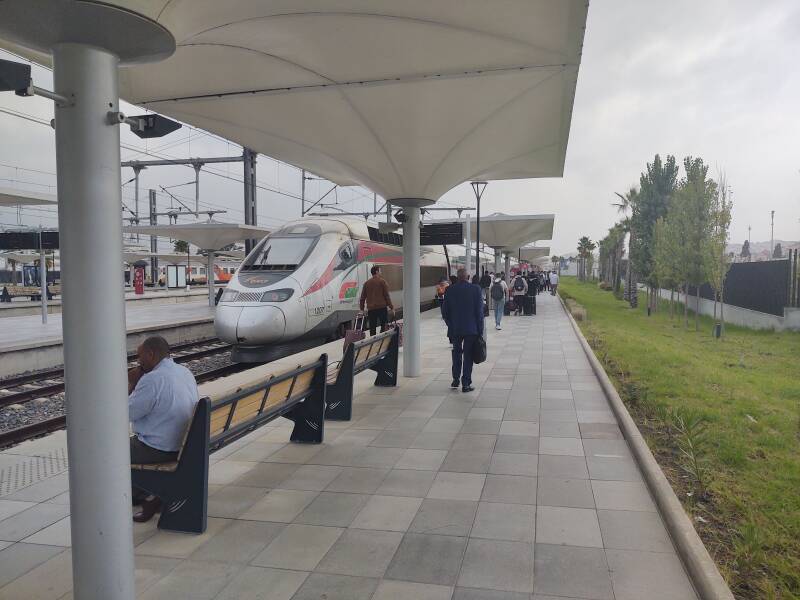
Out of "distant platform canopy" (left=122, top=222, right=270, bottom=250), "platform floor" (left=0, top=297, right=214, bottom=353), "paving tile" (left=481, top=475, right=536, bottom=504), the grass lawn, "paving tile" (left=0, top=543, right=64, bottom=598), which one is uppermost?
"distant platform canopy" (left=122, top=222, right=270, bottom=250)

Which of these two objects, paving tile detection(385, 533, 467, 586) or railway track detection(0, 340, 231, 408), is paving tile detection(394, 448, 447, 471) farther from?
railway track detection(0, 340, 231, 408)

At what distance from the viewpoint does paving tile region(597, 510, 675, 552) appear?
3.72 meters

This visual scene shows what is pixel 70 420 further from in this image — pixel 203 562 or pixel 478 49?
pixel 478 49

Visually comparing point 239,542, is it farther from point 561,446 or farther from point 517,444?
point 561,446

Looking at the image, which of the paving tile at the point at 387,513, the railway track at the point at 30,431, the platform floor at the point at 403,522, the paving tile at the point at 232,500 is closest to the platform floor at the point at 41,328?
the railway track at the point at 30,431

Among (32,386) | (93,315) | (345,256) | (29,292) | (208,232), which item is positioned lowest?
(32,386)

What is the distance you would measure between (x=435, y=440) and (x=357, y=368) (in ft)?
5.40

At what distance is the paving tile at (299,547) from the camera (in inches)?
139

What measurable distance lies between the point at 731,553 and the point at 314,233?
1094 centimetres

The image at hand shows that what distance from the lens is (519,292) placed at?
899 inches

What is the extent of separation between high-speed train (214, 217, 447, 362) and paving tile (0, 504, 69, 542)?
23.1 ft

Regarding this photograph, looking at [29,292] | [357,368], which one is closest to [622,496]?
[357,368]

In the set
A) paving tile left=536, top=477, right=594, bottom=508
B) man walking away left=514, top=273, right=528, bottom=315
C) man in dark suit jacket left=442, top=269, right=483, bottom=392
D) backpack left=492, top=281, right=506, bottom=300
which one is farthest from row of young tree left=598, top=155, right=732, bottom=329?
Answer: paving tile left=536, top=477, right=594, bottom=508

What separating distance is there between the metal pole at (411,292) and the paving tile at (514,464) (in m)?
4.02
